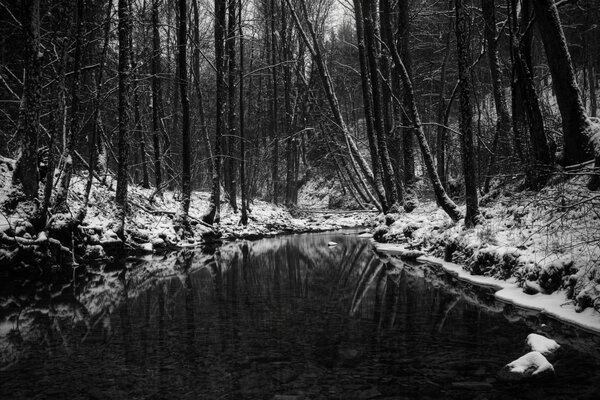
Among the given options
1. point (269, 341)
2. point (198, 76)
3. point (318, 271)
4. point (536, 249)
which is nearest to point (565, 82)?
point (536, 249)

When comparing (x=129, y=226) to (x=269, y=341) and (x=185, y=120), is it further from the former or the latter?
(x=269, y=341)

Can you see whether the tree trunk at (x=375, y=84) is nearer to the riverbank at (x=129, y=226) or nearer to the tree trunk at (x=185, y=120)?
the tree trunk at (x=185, y=120)

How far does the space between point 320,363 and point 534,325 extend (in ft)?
10.5

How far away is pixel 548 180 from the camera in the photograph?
31.1ft

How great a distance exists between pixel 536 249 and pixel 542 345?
318 cm

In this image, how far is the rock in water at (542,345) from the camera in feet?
14.9

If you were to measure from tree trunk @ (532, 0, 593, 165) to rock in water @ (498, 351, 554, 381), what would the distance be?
5.63 metres

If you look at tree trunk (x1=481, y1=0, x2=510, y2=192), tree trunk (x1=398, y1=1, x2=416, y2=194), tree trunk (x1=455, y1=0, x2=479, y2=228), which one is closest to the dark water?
tree trunk (x1=455, y1=0, x2=479, y2=228)

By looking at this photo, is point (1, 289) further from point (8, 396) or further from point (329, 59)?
point (329, 59)

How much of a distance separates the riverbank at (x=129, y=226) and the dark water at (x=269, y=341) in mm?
1487

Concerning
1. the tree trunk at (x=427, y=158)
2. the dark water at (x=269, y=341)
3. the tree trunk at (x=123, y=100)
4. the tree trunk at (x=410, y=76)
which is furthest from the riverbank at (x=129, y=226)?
the tree trunk at (x=427, y=158)

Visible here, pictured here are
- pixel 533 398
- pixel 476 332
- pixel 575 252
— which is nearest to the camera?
pixel 533 398

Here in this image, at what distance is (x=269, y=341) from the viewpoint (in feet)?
17.5

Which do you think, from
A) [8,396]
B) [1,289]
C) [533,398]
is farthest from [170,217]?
[533,398]
